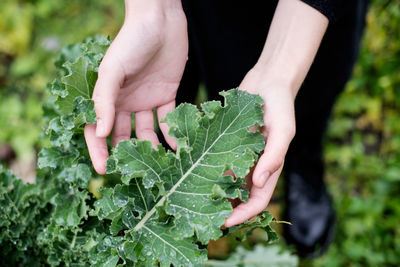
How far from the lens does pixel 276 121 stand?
153cm

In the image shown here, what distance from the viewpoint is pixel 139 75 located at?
1733 millimetres

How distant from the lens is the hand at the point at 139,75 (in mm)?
1536

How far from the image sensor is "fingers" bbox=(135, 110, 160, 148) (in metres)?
1.73

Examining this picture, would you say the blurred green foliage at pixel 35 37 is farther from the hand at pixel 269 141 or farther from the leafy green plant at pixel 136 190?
the hand at pixel 269 141

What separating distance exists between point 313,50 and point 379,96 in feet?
6.81

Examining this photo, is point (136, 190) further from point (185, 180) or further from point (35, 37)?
point (35, 37)

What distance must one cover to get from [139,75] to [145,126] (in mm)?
221

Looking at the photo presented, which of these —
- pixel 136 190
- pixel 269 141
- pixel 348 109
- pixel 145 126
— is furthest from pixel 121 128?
pixel 348 109

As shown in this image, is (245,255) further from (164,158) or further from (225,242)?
(164,158)

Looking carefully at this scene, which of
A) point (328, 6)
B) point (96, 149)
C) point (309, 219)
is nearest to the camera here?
point (96, 149)

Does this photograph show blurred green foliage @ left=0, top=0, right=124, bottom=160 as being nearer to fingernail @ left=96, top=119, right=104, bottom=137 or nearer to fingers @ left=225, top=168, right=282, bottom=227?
fingernail @ left=96, top=119, right=104, bottom=137

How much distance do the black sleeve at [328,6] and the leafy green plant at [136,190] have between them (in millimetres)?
486

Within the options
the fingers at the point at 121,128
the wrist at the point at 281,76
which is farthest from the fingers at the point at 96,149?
the wrist at the point at 281,76

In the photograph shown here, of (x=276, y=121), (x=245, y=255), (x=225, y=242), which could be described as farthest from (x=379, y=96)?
(x=276, y=121)
